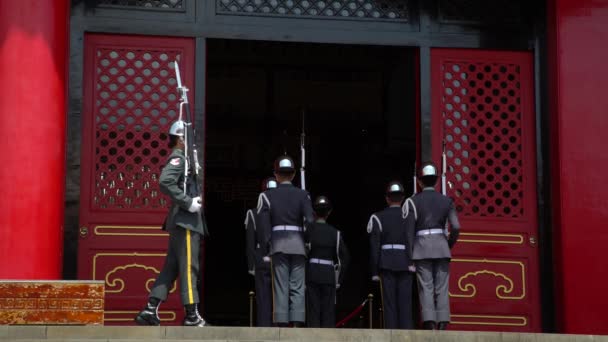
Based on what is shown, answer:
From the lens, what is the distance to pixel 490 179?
12.4 metres

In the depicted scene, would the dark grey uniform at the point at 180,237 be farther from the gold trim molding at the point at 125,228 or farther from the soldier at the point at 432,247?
the soldier at the point at 432,247

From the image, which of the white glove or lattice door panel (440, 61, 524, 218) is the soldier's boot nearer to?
the white glove

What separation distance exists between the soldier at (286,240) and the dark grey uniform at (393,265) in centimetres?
94

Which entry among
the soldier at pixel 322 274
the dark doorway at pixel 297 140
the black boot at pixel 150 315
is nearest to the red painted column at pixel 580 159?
the soldier at pixel 322 274

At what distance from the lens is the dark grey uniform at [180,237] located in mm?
9648

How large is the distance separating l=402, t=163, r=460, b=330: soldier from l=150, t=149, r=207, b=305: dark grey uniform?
192 cm

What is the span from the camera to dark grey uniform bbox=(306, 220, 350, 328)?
11.4 meters

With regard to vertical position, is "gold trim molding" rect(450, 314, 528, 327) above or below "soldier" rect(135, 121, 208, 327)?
below

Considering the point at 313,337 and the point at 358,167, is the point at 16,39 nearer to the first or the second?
the point at 313,337

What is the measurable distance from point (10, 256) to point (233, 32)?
3.20 metres

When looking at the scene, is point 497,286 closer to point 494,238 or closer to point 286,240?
point 494,238

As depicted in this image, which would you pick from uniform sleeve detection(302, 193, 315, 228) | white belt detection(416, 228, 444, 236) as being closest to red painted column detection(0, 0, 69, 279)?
uniform sleeve detection(302, 193, 315, 228)

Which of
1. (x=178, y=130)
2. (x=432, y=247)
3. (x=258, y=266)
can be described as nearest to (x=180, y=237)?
(x=178, y=130)

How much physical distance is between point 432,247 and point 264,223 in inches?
57.5
